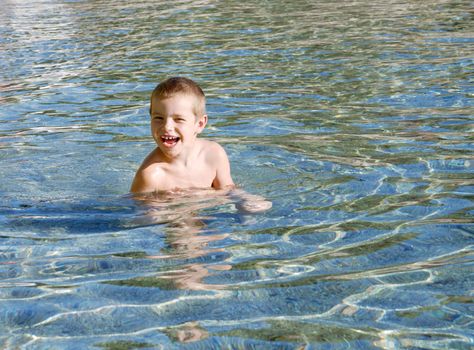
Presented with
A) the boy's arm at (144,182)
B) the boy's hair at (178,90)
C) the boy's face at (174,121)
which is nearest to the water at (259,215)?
the boy's arm at (144,182)

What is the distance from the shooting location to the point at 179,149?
4977 millimetres

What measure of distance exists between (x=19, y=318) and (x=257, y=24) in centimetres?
1060

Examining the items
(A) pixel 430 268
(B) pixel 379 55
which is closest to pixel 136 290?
(A) pixel 430 268

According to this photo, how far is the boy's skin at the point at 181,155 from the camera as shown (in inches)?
190

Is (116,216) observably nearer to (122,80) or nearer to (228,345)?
(228,345)

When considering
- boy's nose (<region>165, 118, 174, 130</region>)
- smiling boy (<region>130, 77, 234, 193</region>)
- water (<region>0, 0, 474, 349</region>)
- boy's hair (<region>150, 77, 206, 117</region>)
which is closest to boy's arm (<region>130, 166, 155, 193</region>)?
smiling boy (<region>130, 77, 234, 193</region>)

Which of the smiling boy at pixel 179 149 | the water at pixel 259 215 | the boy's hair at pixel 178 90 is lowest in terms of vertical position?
the water at pixel 259 215

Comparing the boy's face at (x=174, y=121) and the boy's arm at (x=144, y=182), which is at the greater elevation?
the boy's face at (x=174, y=121)

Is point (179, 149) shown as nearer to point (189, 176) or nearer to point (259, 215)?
point (189, 176)

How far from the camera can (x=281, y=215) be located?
439cm

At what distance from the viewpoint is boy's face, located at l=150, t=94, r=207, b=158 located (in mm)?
4805

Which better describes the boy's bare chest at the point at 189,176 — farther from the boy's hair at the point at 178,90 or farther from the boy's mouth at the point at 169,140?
the boy's hair at the point at 178,90

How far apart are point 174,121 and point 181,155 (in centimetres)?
30

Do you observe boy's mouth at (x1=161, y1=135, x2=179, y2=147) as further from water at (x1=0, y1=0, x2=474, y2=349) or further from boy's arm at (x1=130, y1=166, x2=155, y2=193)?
water at (x1=0, y1=0, x2=474, y2=349)
